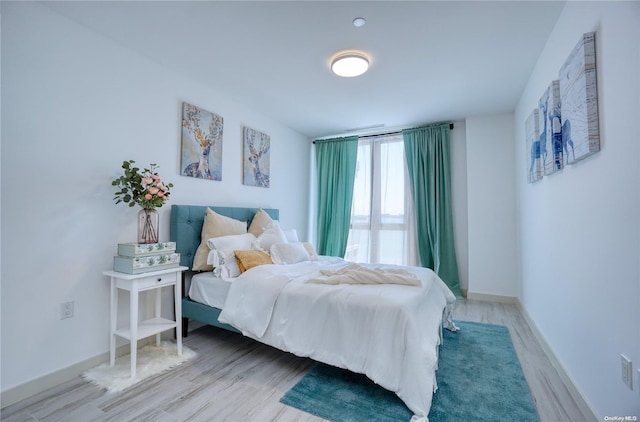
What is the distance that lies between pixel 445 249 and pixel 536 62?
2518mm

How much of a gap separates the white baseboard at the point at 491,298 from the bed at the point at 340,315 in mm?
1479

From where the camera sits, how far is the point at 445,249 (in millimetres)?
4195

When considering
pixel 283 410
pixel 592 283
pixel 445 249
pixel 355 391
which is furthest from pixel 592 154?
pixel 445 249

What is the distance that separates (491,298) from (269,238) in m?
3.10

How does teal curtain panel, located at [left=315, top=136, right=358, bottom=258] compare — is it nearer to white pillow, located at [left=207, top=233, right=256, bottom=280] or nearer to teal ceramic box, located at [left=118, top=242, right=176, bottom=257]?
white pillow, located at [left=207, top=233, right=256, bottom=280]

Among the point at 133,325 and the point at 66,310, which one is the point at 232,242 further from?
the point at 66,310

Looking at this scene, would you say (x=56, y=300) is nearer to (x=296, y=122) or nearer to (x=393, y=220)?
(x=296, y=122)

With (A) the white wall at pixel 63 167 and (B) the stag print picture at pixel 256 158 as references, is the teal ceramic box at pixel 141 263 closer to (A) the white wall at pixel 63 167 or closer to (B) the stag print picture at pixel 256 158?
(A) the white wall at pixel 63 167

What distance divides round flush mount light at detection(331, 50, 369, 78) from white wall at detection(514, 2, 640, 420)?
1.43 m

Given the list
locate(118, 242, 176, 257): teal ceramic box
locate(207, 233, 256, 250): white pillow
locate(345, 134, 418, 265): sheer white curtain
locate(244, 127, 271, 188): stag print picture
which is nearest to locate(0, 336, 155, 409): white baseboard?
locate(118, 242, 176, 257): teal ceramic box

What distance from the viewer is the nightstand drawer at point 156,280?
2.11 metres

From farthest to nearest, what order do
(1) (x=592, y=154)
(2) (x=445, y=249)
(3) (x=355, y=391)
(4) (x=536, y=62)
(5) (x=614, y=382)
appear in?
(2) (x=445, y=249) < (4) (x=536, y=62) < (3) (x=355, y=391) < (1) (x=592, y=154) < (5) (x=614, y=382)

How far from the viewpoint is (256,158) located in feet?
12.7

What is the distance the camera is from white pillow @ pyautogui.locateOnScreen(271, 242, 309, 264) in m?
2.90
